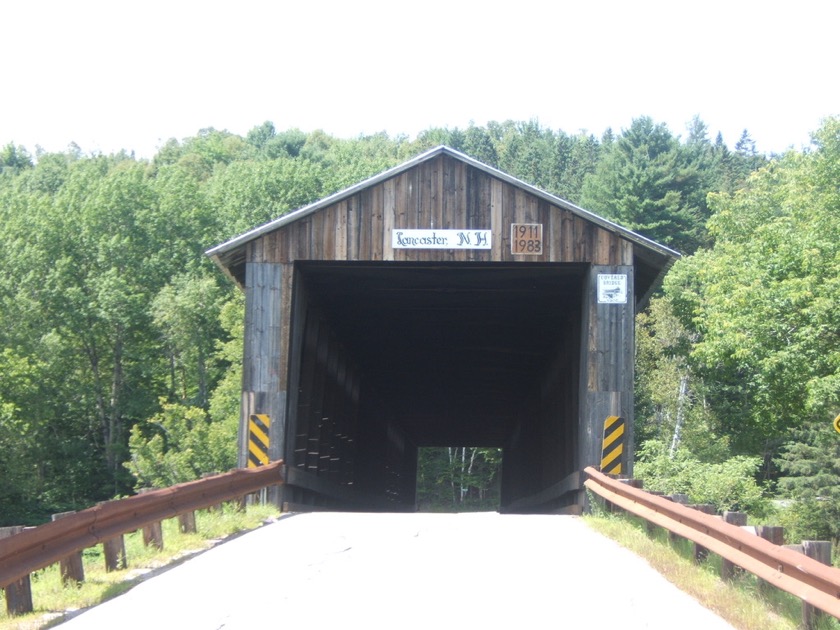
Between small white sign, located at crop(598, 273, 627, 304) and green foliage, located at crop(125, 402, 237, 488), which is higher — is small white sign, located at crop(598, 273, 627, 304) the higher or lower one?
the higher one

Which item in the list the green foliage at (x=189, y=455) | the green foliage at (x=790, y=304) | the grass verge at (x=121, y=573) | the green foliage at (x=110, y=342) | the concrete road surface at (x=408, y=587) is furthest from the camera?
the green foliage at (x=110, y=342)

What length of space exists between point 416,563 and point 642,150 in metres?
58.1

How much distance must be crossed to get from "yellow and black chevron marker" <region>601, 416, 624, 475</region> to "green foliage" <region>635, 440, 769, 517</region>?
1287 centimetres


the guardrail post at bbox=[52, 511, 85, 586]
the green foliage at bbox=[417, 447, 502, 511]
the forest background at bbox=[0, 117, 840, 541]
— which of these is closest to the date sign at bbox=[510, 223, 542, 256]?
the guardrail post at bbox=[52, 511, 85, 586]

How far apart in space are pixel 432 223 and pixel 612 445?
3838 mm

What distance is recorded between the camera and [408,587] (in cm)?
761

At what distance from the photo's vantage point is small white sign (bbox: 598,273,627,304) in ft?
51.8

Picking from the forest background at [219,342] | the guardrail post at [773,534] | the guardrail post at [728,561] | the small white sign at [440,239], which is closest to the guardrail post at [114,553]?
the guardrail post at [728,561]

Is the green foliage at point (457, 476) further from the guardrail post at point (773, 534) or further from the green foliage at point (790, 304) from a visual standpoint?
the guardrail post at point (773, 534)

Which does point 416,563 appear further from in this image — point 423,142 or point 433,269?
point 423,142

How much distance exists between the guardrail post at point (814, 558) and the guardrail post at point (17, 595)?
4328 mm

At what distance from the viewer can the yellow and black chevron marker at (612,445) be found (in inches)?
613

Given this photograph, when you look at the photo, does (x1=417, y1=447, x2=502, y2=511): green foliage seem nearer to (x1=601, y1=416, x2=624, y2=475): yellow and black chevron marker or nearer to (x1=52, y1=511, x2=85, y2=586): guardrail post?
(x1=601, y1=416, x2=624, y2=475): yellow and black chevron marker

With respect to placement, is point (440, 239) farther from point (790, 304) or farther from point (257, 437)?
point (790, 304)
